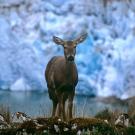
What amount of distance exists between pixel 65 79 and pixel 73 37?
13.1 meters

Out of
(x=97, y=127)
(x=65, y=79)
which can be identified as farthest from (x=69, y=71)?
(x=97, y=127)

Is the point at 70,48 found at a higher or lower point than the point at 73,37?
lower

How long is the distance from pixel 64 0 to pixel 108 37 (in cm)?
188

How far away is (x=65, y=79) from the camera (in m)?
4.62

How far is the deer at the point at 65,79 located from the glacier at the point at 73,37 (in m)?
11.4

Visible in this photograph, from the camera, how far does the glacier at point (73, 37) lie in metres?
16.6

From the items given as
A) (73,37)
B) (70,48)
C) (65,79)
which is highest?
(73,37)

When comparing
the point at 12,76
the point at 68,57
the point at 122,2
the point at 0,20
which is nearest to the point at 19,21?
the point at 0,20

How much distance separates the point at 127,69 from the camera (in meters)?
16.6

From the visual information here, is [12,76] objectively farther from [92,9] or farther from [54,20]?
[92,9]

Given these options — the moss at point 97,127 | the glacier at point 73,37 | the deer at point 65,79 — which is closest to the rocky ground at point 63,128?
the moss at point 97,127

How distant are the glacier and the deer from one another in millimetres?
11365

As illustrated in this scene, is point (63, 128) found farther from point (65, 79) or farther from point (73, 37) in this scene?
point (73, 37)

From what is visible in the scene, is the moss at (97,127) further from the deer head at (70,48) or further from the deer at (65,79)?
the deer head at (70,48)
